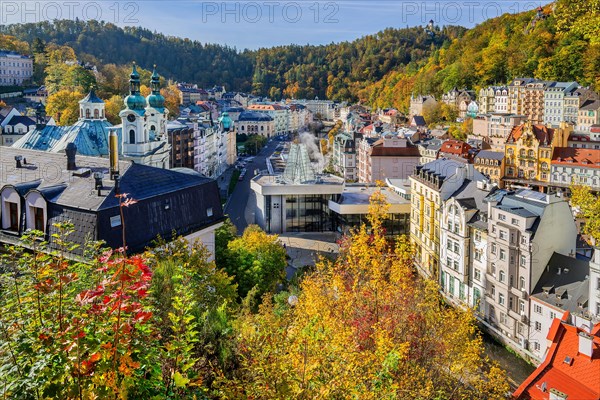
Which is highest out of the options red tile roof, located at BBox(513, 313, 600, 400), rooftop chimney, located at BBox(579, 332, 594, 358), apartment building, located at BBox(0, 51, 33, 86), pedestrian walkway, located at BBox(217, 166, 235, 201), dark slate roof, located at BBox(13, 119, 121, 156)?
apartment building, located at BBox(0, 51, 33, 86)

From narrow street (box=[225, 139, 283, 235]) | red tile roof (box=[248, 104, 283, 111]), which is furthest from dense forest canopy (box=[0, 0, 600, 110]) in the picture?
narrow street (box=[225, 139, 283, 235])

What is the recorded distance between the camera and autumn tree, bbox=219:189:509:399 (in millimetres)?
4816

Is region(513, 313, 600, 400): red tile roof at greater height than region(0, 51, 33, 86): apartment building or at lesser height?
lesser

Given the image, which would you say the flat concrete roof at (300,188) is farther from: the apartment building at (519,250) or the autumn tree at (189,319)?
the autumn tree at (189,319)

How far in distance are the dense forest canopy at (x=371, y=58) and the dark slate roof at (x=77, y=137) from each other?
1799 inches

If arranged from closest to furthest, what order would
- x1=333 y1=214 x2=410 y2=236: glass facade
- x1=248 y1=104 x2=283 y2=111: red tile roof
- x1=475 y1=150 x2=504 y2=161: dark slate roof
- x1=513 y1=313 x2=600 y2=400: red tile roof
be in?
x1=513 y1=313 x2=600 y2=400: red tile roof → x1=333 y1=214 x2=410 y2=236: glass facade → x1=475 y1=150 x2=504 y2=161: dark slate roof → x1=248 y1=104 x2=283 y2=111: red tile roof

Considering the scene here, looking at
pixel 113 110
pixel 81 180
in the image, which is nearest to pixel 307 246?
pixel 81 180

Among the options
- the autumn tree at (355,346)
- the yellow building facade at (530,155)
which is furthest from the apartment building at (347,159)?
the autumn tree at (355,346)

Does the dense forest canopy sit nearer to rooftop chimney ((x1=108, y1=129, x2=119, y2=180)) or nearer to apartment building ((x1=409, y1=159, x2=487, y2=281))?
apartment building ((x1=409, y1=159, x2=487, y2=281))

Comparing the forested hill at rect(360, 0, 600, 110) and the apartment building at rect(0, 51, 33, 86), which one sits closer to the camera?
the forested hill at rect(360, 0, 600, 110)

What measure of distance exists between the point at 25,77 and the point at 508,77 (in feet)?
199

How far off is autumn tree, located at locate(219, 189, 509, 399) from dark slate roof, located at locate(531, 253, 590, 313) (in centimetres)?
437

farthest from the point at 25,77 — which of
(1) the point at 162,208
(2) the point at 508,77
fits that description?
(1) the point at 162,208

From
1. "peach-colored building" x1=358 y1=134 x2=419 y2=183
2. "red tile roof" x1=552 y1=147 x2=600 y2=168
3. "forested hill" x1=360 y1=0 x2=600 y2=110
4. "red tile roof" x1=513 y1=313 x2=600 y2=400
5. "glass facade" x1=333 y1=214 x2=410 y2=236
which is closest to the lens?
"red tile roof" x1=513 y1=313 x2=600 y2=400
